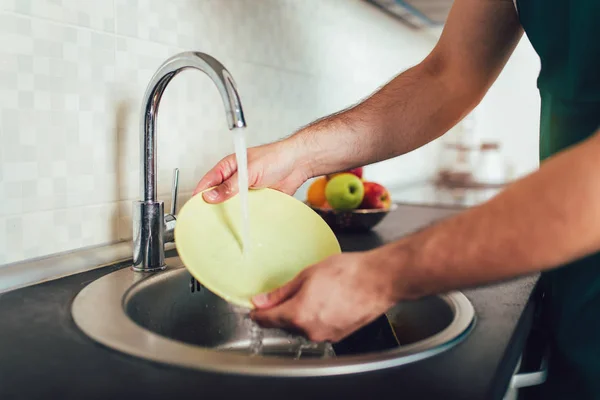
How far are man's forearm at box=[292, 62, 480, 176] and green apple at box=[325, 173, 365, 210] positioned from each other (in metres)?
0.27

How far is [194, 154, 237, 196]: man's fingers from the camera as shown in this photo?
0.89 meters

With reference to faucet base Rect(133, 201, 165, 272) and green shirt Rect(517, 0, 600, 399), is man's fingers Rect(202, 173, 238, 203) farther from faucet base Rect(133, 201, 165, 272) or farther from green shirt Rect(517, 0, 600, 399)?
green shirt Rect(517, 0, 600, 399)

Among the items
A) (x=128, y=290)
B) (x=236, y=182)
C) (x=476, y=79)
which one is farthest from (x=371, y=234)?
(x=128, y=290)

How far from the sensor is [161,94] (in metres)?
0.88

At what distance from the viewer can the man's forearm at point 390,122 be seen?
103cm

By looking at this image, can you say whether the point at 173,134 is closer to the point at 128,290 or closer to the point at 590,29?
the point at 128,290

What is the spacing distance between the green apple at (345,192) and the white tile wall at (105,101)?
0.21 metres

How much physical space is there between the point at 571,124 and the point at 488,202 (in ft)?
1.21

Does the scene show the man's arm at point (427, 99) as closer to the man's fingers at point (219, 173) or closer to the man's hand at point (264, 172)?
the man's hand at point (264, 172)

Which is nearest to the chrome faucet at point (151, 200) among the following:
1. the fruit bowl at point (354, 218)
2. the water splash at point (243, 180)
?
the water splash at point (243, 180)

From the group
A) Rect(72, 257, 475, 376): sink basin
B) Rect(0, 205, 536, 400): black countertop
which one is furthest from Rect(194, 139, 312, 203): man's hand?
Rect(0, 205, 536, 400): black countertop

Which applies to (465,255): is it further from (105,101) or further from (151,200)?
(105,101)

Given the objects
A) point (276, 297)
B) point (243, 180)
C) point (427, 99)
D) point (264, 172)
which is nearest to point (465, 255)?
point (276, 297)

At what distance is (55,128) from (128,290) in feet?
0.86
